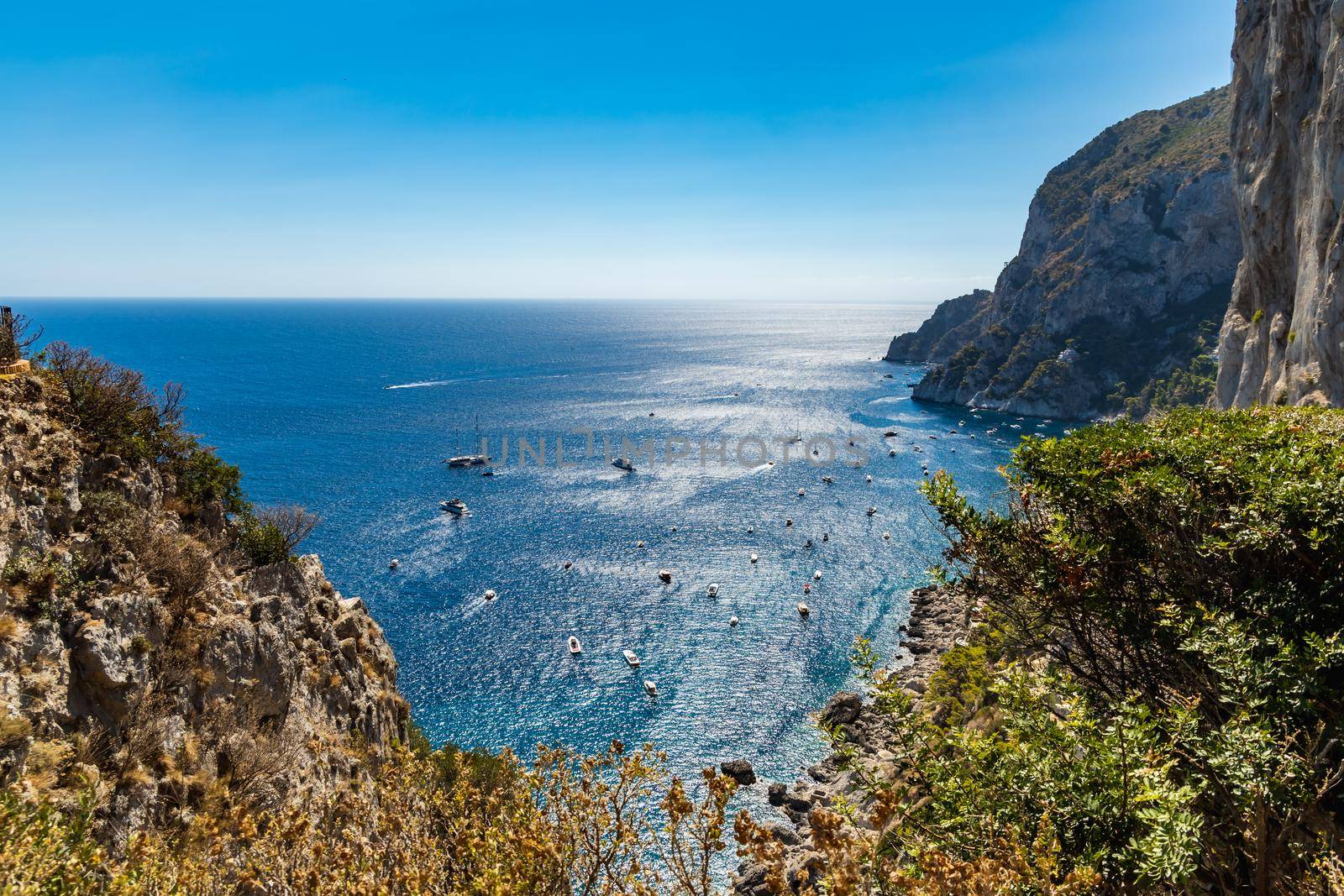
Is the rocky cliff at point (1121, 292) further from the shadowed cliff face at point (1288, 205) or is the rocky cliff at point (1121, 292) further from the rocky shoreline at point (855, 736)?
the rocky shoreline at point (855, 736)

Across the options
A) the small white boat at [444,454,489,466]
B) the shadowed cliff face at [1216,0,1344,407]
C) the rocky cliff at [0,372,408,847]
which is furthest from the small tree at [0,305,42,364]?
the small white boat at [444,454,489,466]

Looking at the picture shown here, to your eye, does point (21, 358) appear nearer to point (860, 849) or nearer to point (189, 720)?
point (189, 720)

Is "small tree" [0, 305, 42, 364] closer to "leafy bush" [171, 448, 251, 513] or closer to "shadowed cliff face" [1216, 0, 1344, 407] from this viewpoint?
"leafy bush" [171, 448, 251, 513]

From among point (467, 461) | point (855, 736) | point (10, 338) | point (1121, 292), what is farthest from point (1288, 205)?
point (1121, 292)

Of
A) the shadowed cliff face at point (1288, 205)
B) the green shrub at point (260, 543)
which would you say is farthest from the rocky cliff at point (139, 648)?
the shadowed cliff face at point (1288, 205)

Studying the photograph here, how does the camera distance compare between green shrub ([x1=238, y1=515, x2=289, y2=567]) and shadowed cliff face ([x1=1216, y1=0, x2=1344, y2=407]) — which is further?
shadowed cliff face ([x1=1216, y1=0, x2=1344, y2=407])

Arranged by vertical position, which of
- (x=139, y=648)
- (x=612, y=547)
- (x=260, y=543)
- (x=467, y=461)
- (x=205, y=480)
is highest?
(x=205, y=480)

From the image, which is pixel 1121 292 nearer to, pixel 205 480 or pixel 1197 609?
pixel 1197 609
